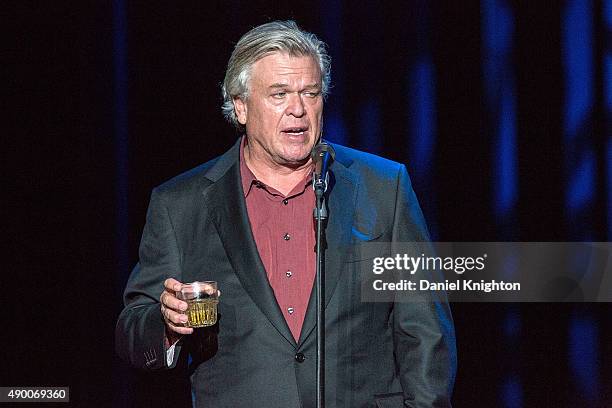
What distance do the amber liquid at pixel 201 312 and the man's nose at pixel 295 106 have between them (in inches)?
25.7

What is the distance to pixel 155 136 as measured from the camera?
3730 mm

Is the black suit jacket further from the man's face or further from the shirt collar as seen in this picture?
the man's face

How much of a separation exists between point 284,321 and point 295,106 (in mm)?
641

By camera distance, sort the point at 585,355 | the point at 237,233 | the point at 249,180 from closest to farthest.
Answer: the point at 237,233 < the point at 249,180 < the point at 585,355

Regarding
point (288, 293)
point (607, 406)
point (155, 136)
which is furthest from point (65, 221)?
point (607, 406)

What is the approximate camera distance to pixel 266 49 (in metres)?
2.56

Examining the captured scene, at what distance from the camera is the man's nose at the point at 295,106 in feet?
8.13

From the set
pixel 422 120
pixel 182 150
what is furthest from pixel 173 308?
pixel 422 120

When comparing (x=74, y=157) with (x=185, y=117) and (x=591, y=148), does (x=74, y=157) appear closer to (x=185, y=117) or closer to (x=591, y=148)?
(x=185, y=117)

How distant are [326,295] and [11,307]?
1.96 m

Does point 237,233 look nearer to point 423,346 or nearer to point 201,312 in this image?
point 201,312

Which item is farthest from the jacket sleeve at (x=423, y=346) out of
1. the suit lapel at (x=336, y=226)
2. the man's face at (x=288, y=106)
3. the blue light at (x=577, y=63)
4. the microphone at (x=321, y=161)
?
the blue light at (x=577, y=63)

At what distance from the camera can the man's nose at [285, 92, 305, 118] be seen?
97.6 inches

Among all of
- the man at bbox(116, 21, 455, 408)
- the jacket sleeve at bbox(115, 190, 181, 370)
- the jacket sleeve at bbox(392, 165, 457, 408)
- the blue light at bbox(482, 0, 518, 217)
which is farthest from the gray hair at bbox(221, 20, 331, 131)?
the blue light at bbox(482, 0, 518, 217)
